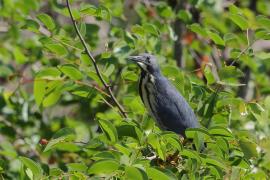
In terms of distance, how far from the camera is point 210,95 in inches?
119

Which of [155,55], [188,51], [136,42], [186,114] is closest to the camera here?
[186,114]

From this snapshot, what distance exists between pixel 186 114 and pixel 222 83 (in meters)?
0.31

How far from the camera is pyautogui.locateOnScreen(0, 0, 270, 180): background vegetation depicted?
2404 mm

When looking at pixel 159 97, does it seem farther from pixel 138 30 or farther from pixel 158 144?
pixel 158 144

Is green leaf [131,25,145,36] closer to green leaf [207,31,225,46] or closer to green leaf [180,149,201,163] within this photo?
green leaf [207,31,225,46]

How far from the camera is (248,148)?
8.50 feet

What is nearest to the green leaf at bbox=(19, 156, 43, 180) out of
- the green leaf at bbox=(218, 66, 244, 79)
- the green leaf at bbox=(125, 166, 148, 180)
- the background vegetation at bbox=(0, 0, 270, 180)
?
the background vegetation at bbox=(0, 0, 270, 180)

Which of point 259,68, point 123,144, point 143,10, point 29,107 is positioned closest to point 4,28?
point 29,107

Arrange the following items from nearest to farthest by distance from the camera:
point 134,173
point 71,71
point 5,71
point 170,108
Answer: point 134,173
point 71,71
point 170,108
point 5,71

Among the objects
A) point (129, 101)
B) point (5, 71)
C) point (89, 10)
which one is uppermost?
point (89, 10)

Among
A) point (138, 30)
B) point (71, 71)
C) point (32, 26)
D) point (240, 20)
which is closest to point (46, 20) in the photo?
point (32, 26)

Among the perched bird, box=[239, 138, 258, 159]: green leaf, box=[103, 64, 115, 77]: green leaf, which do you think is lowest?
the perched bird

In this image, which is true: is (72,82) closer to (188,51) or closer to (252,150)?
(252,150)

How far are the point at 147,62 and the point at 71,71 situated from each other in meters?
0.65
